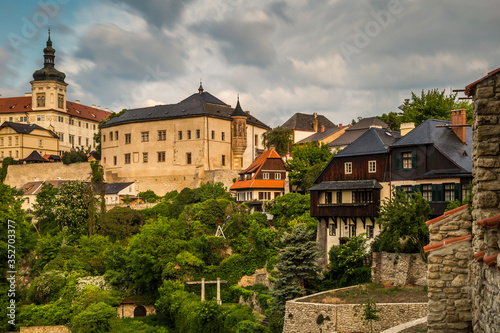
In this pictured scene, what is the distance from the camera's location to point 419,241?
23828 mm

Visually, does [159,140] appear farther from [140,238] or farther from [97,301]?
[97,301]

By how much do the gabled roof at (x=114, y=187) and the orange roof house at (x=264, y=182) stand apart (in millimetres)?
20956

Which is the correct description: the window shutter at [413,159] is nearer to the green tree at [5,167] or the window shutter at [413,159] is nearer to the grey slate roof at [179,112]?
the grey slate roof at [179,112]

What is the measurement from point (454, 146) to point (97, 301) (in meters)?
23.8

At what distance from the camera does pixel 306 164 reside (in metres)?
47.8

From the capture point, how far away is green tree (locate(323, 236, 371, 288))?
27908 millimetres

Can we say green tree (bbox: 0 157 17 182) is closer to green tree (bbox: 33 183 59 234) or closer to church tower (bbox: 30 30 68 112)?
green tree (bbox: 33 183 59 234)

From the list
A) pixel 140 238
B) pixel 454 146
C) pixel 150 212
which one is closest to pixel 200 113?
pixel 150 212

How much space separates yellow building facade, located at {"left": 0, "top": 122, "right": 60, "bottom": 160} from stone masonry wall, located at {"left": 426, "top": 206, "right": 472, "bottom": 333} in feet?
329

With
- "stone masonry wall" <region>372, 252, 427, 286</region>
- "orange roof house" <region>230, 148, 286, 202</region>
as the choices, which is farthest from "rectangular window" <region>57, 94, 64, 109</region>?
"stone masonry wall" <region>372, 252, 427, 286</region>

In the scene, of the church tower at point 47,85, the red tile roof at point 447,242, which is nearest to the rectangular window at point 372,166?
the red tile roof at point 447,242

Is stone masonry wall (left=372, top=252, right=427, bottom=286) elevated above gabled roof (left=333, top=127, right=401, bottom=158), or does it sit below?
below

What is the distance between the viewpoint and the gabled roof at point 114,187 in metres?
69.9

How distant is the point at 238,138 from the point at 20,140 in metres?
47.9
